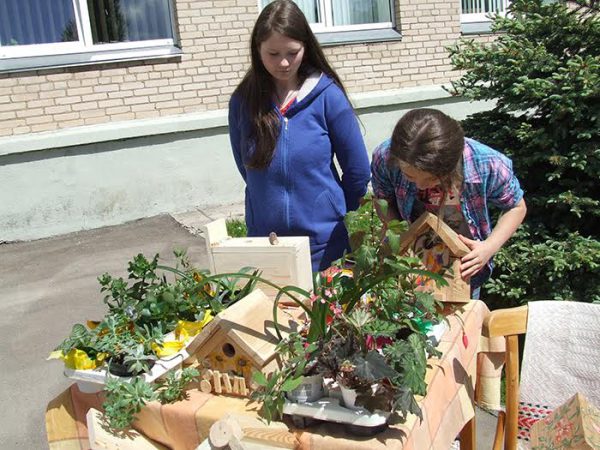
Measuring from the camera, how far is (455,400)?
1501 millimetres

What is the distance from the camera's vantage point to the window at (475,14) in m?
7.48

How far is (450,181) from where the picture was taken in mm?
1844

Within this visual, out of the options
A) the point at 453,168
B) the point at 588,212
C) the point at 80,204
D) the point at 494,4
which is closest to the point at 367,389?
the point at 453,168

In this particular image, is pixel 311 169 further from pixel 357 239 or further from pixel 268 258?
pixel 357 239

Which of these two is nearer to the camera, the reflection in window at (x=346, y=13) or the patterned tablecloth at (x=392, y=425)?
the patterned tablecloth at (x=392, y=425)

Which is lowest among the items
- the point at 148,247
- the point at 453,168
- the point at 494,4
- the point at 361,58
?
the point at 148,247

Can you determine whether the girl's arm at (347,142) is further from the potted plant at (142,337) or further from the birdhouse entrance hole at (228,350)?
the birdhouse entrance hole at (228,350)

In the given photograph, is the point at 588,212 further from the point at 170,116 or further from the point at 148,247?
the point at 170,116

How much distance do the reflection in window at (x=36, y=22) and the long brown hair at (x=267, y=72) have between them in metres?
4.28

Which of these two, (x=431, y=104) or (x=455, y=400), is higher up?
(x=431, y=104)

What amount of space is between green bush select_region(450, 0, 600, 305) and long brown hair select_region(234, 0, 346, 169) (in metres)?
1.31

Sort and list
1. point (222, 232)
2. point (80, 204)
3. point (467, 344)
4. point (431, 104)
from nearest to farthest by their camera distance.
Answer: point (467, 344), point (222, 232), point (80, 204), point (431, 104)

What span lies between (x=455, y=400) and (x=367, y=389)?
1.25ft

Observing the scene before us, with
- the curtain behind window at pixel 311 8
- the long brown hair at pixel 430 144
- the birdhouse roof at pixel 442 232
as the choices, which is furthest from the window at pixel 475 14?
the birdhouse roof at pixel 442 232
